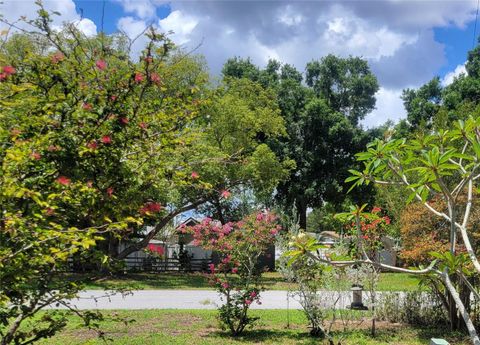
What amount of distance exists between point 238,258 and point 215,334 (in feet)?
4.79

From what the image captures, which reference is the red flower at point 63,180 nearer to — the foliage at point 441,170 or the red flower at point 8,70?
the red flower at point 8,70

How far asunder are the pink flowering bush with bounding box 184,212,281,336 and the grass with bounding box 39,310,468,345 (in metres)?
0.43

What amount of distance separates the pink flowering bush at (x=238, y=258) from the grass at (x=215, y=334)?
43 cm

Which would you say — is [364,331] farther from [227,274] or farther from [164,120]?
[164,120]

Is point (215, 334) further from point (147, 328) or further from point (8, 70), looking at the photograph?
point (8, 70)

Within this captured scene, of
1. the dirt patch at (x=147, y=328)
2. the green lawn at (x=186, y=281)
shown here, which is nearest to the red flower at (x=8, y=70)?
the dirt patch at (x=147, y=328)

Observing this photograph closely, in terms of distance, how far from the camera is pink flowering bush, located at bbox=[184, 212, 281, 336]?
9.32 metres

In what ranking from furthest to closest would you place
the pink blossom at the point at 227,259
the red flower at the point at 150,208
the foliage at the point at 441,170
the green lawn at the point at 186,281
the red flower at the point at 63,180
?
the green lawn at the point at 186,281
the pink blossom at the point at 227,259
the red flower at the point at 150,208
the red flower at the point at 63,180
the foliage at the point at 441,170

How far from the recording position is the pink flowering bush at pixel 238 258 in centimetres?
932

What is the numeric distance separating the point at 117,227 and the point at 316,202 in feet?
95.9

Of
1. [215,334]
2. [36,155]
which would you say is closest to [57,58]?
[36,155]

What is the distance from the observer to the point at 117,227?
9.96 feet

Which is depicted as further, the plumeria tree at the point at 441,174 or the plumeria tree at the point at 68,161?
the plumeria tree at the point at 68,161

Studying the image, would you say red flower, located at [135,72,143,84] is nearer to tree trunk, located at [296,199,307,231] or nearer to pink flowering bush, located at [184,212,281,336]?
pink flowering bush, located at [184,212,281,336]
